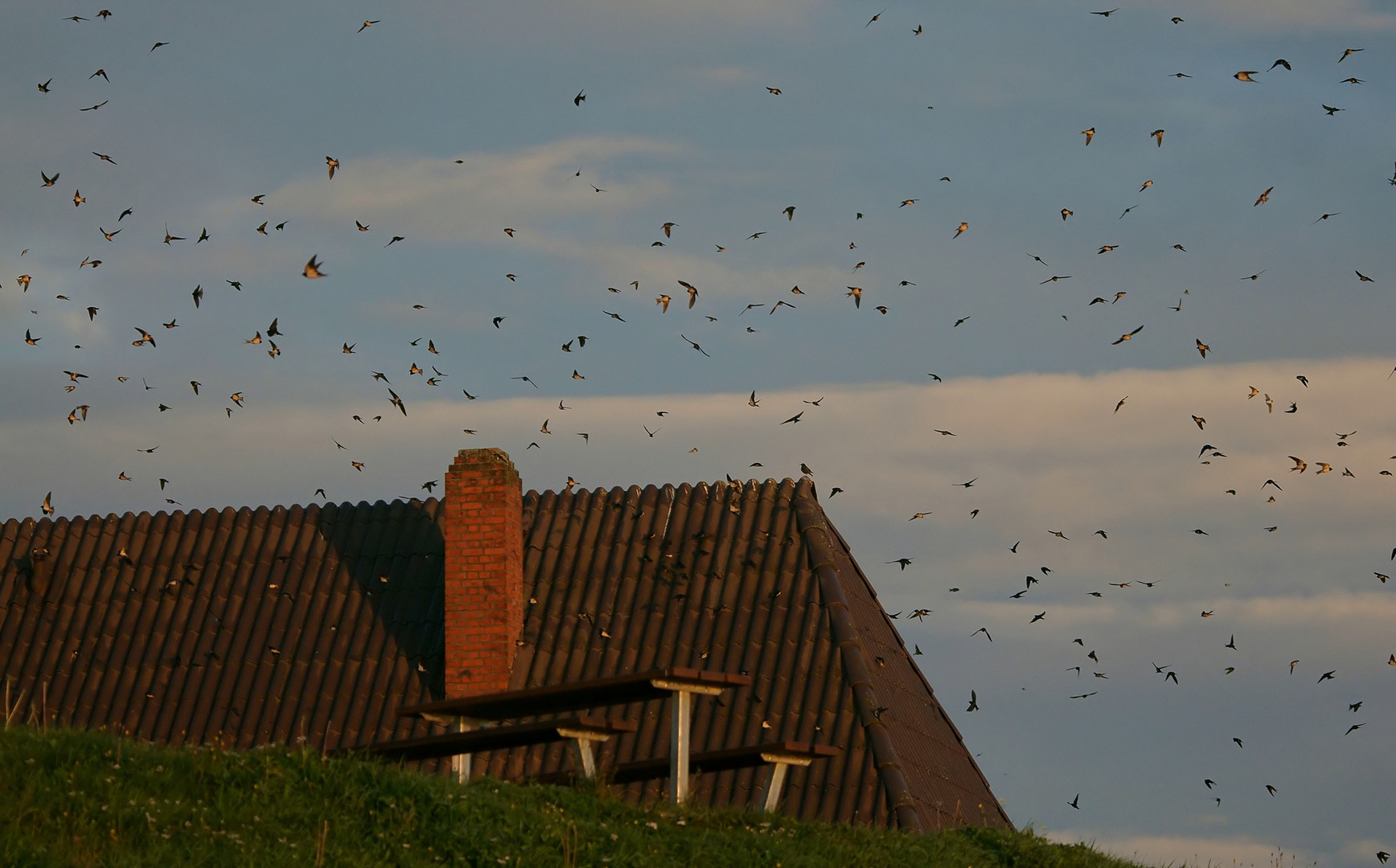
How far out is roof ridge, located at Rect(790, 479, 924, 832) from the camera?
16.2 metres

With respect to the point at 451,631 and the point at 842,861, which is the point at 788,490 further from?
the point at 842,861

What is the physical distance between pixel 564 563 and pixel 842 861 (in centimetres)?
920

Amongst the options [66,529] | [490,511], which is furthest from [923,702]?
[66,529]

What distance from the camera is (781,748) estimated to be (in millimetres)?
10703

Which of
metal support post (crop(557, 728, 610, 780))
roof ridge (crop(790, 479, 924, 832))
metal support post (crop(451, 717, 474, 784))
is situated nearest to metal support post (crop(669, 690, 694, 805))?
metal support post (crop(557, 728, 610, 780))

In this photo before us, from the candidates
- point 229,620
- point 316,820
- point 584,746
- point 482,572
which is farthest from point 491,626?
point 316,820

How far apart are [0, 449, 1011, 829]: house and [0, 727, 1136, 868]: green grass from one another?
5785 mm

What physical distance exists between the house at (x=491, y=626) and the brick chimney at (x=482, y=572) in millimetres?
23

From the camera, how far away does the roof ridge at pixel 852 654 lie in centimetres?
1619

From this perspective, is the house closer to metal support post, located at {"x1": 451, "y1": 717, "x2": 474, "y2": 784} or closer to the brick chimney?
the brick chimney

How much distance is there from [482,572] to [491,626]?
61 cm

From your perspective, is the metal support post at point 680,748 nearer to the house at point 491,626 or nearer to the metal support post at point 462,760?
the metal support post at point 462,760

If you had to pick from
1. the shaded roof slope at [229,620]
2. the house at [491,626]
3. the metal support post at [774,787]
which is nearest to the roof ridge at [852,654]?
the house at [491,626]

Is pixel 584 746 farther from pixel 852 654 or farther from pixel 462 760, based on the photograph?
pixel 852 654
